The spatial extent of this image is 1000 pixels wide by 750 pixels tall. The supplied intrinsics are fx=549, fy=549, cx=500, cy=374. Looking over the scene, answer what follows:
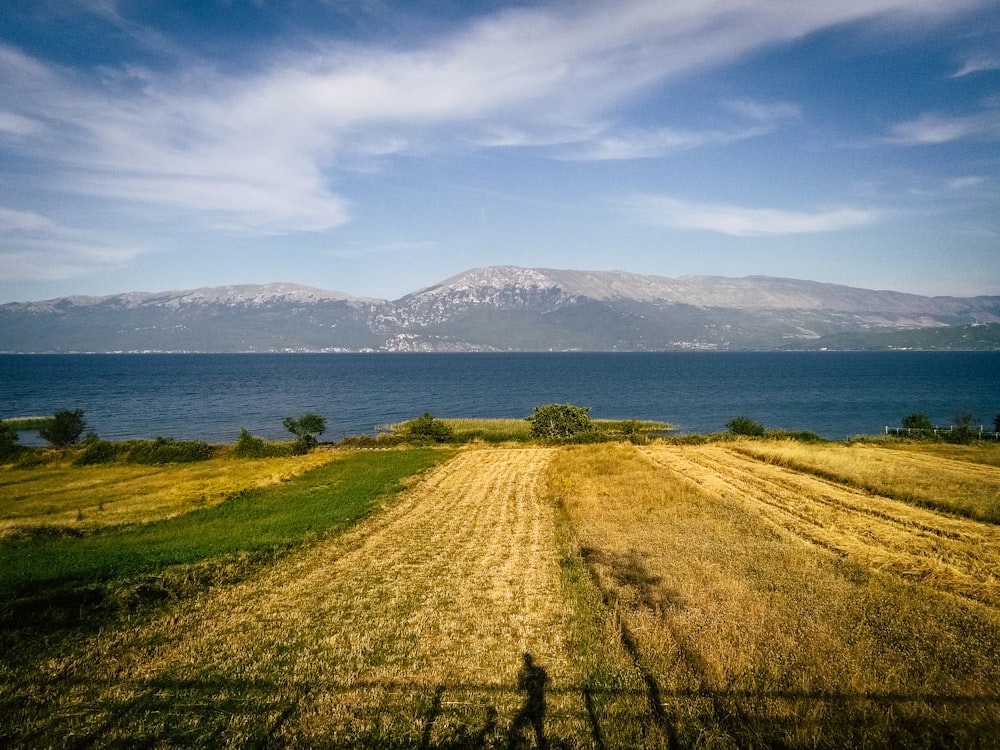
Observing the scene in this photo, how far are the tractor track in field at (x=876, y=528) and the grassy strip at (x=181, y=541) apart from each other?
19019mm

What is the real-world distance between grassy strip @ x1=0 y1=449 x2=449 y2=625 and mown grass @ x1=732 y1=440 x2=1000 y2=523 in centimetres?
2576

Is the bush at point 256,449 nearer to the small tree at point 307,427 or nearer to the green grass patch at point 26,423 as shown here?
the small tree at point 307,427

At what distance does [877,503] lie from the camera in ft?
82.7

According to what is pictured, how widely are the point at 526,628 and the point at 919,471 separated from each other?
97.2 feet

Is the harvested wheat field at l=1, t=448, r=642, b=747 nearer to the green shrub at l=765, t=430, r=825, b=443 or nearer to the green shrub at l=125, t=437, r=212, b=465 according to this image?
the green shrub at l=125, t=437, r=212, b=465

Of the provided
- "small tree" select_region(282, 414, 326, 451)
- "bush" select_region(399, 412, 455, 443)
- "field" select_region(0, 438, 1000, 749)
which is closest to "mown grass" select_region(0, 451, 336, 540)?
"field" select_region(0, 438, 1000, 749)

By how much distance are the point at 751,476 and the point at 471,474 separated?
18.1 meters

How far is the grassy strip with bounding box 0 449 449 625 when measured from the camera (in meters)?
16.1

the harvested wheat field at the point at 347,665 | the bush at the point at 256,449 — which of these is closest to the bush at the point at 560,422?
the bush at the point at 256,449

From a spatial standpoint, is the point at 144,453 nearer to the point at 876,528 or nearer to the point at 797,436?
the point at 876,528

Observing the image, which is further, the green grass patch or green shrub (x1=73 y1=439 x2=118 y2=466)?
the green grass patch

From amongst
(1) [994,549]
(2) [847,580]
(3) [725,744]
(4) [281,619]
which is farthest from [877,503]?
(4) [281,619]

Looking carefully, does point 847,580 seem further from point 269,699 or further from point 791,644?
point 269,699

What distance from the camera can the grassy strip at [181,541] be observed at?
1609cm
